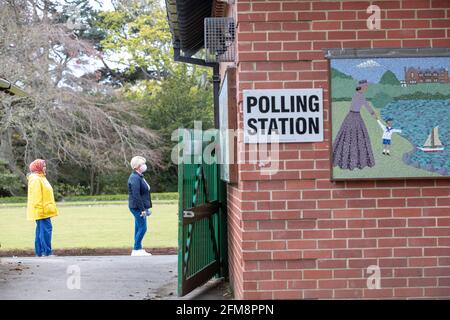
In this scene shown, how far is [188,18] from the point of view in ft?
30.2

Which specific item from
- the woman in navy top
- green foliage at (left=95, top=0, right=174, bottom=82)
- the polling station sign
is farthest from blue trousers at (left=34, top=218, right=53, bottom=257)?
green foliage at (left=95, top=0, right=174, bottom=82)

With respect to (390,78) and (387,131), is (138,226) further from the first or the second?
(390,78)

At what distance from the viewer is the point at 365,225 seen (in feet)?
18.8

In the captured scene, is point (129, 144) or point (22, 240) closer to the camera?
point (22, 240)

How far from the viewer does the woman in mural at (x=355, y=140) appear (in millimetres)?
5730

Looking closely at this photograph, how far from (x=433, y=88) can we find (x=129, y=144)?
102 feet

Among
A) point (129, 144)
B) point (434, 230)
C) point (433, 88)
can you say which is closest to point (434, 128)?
point (433, 88)

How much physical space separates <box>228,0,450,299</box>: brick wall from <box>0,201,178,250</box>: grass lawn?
8.88 metres

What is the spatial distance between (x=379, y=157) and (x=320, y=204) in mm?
660

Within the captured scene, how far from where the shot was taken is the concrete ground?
771 cm

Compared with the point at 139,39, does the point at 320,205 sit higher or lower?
lower

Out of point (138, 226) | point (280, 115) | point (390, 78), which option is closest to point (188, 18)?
point (280, 115)

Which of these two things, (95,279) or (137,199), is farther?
(137,199)

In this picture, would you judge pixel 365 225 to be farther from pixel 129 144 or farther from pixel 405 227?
pixel 129 144
